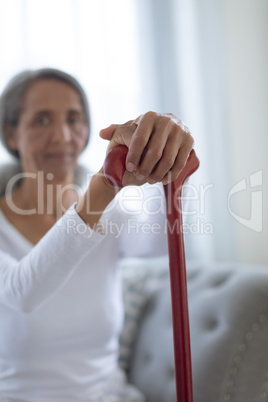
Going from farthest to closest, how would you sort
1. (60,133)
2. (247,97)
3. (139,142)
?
1. (247,97)
2. (60,133)
3. (139,142)

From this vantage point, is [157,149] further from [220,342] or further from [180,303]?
[220,342]

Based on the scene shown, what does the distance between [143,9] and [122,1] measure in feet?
0.31

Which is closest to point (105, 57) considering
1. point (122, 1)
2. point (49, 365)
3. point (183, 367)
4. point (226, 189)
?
point (122, 1)

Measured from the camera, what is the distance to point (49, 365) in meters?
0.77

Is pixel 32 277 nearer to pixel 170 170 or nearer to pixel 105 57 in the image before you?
pixel 170 170

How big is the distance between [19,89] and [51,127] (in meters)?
0.12

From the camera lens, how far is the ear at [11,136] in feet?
3.02

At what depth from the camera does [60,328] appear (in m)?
0.79

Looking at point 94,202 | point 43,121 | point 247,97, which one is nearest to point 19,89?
point 43,121

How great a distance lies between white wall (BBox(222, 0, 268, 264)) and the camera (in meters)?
1.46

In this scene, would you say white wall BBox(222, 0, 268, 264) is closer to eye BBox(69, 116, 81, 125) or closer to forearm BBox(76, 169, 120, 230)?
eye BBox(69, 116, 81, 125)

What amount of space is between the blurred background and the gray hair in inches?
21.3

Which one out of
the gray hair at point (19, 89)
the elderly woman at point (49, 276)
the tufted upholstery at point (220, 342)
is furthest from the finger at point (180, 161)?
the gray hair at point (19, 89)

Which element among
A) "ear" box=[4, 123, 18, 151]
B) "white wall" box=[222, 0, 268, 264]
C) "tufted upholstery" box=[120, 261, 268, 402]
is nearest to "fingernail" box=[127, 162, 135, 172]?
"tufted upholstery" box=[120, 261, 268, 402]
